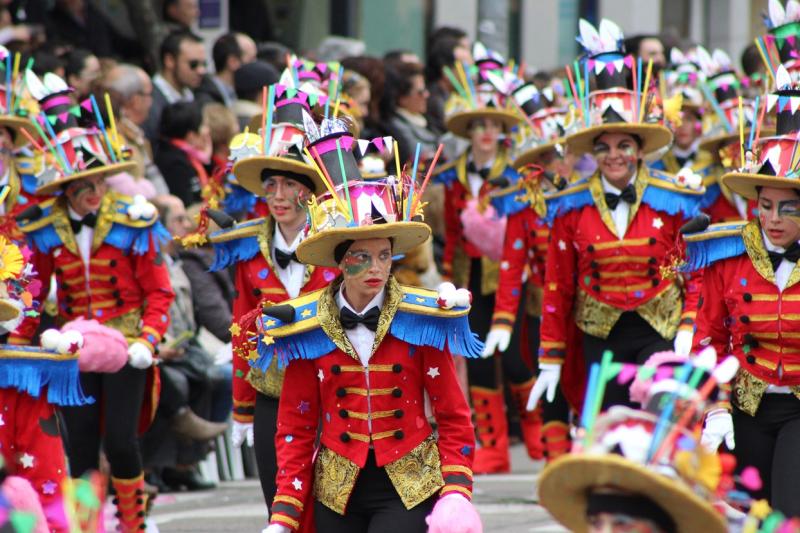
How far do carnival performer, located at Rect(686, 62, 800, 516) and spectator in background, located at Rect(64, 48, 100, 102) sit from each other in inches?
222

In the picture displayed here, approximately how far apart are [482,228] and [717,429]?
509cm

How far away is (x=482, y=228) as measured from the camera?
37.5ft

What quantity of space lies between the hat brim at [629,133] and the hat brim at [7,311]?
10.6 feet

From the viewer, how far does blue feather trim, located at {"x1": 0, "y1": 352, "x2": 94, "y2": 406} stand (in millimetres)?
6887

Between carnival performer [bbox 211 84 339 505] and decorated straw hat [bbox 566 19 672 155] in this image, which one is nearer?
carnival performer [bbox 211 84 339 505]

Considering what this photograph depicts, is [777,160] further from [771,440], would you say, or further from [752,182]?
[771,440]

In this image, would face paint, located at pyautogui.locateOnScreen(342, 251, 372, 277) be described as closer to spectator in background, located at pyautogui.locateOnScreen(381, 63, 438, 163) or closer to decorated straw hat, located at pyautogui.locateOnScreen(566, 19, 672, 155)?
decorated straw hat, located at pyautogui.locateOnScreen(566, 19, 672, 155)

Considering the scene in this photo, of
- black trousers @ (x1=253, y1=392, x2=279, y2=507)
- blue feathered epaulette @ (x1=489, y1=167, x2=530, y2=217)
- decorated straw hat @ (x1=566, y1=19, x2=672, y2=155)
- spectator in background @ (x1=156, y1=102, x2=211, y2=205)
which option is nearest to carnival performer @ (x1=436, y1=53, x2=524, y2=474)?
blue feathered epaulette @ (x1=489, y1=167, x2=530, y2=217)

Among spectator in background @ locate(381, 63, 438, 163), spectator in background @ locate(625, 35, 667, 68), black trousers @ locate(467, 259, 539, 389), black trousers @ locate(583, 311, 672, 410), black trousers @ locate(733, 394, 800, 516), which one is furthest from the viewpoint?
spectator in background @ locate(625, 35, 667, 68)

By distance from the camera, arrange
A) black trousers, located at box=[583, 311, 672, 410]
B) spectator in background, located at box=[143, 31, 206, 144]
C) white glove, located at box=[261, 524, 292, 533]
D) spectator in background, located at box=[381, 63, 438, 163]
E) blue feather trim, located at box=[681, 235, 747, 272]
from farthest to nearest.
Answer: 1. spectator in background, located at box=[381, 63, 438, 163]
2. spectator in background, located at box=[143, 31, 206, 144]
3. black trousers, located at box=[583, 311, 672, 410]
4. blue feather trim, located at box=[681, 235, 747, 272]
5. white glove, located at box=[261, 524, 292, 533]

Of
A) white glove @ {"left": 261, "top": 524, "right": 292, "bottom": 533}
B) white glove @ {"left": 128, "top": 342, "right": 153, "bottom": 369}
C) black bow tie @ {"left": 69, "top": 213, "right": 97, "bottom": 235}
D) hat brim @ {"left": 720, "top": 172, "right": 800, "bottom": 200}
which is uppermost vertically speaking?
hat brim @ {"left": 720, "top": 172, "right": 800, "bottom": 200}

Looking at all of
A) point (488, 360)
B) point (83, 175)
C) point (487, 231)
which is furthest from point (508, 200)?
point (83, 175)

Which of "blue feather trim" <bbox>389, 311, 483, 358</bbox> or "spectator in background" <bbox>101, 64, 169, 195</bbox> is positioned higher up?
"spectator in background" <bbox>101, 64, 169, 195</bbox>

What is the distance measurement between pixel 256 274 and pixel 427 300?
180 cm
